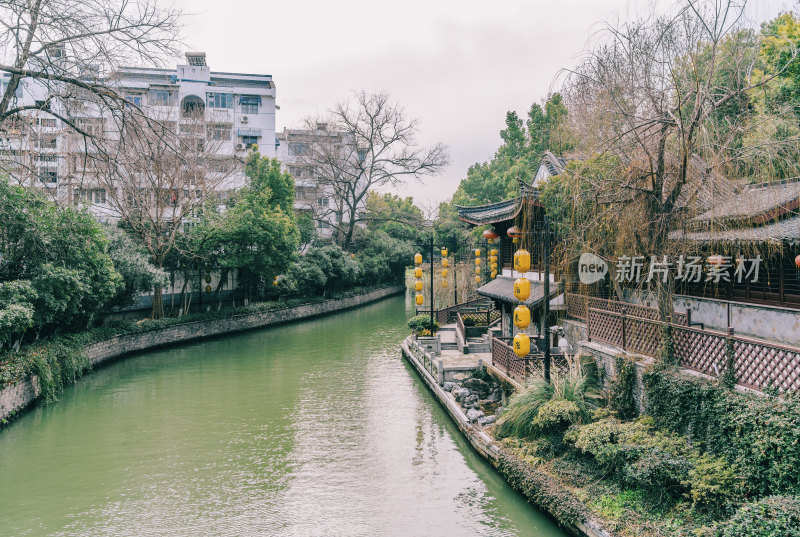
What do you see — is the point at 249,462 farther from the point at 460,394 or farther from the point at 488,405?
the point at 488,405

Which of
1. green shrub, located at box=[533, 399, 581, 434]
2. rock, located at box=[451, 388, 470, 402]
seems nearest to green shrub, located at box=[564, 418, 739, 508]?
green shrub, located at box=[533, 399, 581, 434]

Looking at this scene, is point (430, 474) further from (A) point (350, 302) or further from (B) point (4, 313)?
(A) point (350, 302)

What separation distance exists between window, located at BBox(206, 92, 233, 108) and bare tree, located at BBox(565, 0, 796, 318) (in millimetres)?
31673

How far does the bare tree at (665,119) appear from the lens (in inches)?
276

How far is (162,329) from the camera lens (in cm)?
2039

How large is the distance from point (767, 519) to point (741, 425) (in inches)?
48.2

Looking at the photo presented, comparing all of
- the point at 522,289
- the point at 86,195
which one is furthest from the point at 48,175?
the point at 522,289

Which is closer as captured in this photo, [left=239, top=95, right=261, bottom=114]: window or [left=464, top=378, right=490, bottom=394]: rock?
[left=464, top=378, right=490, bottom=394]: rock

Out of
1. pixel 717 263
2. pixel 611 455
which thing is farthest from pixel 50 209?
pixel 717 263

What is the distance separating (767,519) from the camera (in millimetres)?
4762

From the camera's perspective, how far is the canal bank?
6.33 meters

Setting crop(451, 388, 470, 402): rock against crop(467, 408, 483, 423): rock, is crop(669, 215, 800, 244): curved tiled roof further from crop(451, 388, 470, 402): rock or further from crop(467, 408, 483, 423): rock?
crop(451, 388, 470, 402): rock

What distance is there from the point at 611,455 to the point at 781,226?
14.7 feet

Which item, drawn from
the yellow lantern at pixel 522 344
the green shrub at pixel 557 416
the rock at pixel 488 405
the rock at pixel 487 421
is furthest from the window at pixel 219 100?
the green shrub at pixel 557 416
